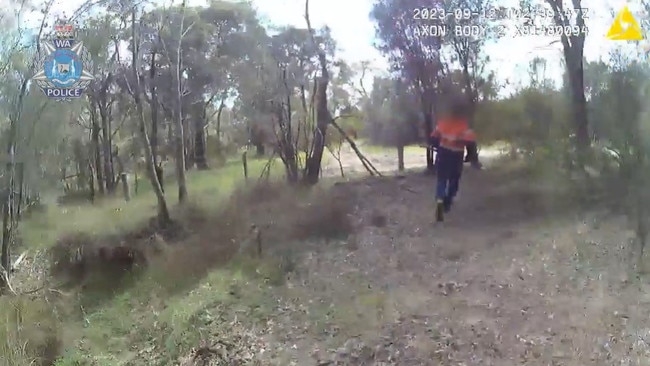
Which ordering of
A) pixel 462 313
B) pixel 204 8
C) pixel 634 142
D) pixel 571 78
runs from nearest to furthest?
pixel 634 142 < pixel 462 313 < pixel 571 78 < pixel 204 8

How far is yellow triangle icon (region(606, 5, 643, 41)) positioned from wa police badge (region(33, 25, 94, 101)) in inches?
75.4

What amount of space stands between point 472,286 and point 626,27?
0.87 metres

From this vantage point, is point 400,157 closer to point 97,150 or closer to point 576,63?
point 576,63

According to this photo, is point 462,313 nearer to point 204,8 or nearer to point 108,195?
point 108,195

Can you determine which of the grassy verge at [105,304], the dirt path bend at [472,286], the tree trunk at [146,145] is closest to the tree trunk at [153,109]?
the tree trunk at [146,145]

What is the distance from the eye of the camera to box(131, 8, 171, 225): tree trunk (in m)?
2.59

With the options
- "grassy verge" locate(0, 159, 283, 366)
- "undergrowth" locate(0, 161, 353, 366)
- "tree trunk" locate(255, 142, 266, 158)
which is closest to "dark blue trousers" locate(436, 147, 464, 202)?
"undergrowth" locate(0, 161, 353, 366)

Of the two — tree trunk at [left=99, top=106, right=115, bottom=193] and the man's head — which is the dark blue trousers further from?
tree trunk at [left=99, top=106, right=115, bottom=193]

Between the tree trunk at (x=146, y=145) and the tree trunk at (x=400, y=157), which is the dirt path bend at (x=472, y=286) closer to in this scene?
the tree trunk at (x=400, y=157)

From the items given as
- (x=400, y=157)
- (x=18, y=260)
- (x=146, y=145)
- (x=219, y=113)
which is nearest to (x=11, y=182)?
(x=18, y=260)

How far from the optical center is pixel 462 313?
1.72 m

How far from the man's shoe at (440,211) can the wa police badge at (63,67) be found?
4.86 ft

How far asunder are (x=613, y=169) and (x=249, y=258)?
1.36 meters

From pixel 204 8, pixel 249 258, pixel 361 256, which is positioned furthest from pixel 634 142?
pixel 204 8
